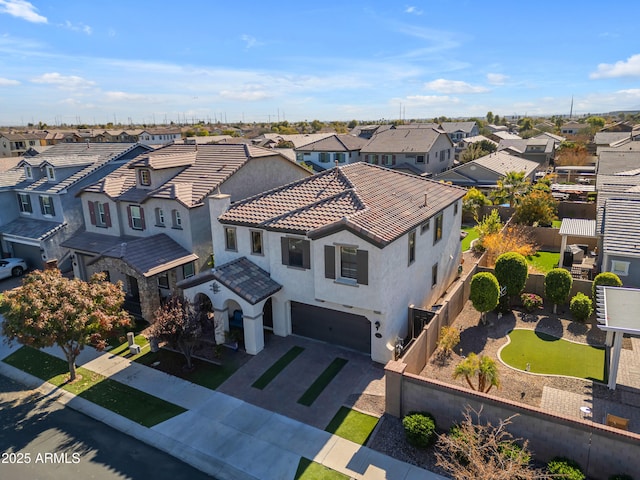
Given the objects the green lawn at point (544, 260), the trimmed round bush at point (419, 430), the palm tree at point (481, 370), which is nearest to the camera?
the trimmed round bush at point (419, 430)

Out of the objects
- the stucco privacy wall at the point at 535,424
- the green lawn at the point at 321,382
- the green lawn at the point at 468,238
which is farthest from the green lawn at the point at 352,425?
the green lawn at the point at 468,238

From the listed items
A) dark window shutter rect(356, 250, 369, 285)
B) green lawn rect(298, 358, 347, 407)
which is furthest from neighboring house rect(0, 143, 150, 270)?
dark window shutter rect(356, 250, 369, 285)

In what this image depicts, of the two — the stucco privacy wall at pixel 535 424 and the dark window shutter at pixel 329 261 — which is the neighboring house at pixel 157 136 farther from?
the stucco privacy wall at pixel 535 424

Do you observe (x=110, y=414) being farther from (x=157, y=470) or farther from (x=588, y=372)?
(x=588, y=372)

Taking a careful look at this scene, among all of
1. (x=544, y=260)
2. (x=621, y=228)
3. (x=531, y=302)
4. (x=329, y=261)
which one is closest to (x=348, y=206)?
(x=329, y=261)

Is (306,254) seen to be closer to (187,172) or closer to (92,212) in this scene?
(187,172)

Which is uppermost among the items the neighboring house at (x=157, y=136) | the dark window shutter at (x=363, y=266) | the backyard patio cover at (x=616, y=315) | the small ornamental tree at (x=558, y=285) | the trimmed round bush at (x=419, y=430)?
the neighboring house at (x=157, y=136)
